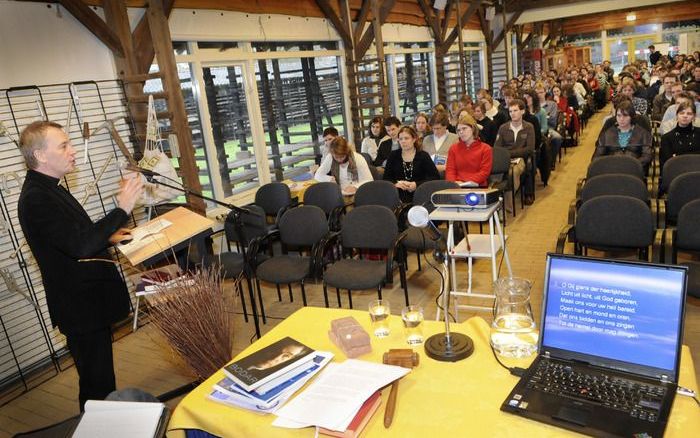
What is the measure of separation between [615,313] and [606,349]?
0.13 metres

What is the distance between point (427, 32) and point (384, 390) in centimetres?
1103

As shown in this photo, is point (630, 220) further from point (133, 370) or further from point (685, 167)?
point (133, 370)

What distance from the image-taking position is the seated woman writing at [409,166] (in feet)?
17.5

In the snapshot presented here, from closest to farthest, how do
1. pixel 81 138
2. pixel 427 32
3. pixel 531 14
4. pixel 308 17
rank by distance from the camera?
pixel 81 138 → pixel 308 17 → pixel 427 32 → pixel 531 14

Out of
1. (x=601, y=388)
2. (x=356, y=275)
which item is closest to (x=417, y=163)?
(x=356, y=275)

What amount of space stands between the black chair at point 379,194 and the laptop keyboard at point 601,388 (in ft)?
10.6

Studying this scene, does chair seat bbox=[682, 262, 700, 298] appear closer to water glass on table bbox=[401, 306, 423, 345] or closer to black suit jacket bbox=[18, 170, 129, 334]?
water glass on table bbox=[401, 306, 423, 345]

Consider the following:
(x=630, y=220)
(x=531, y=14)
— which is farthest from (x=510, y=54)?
(x=630, y=220)

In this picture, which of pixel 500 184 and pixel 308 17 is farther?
pixel 308 17

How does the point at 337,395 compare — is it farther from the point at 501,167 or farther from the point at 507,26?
the point at 507,26

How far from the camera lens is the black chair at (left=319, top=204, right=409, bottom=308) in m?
3.75

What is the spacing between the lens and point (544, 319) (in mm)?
1810

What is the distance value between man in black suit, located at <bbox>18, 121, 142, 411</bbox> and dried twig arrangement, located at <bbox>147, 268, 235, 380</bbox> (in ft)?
0.95

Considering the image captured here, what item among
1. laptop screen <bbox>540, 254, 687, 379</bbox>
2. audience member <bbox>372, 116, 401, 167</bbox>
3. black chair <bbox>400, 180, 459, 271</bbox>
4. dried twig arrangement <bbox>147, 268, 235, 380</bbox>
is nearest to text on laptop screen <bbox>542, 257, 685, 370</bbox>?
laptop screen <bbox>540, 254, 687, 379</bbox>
